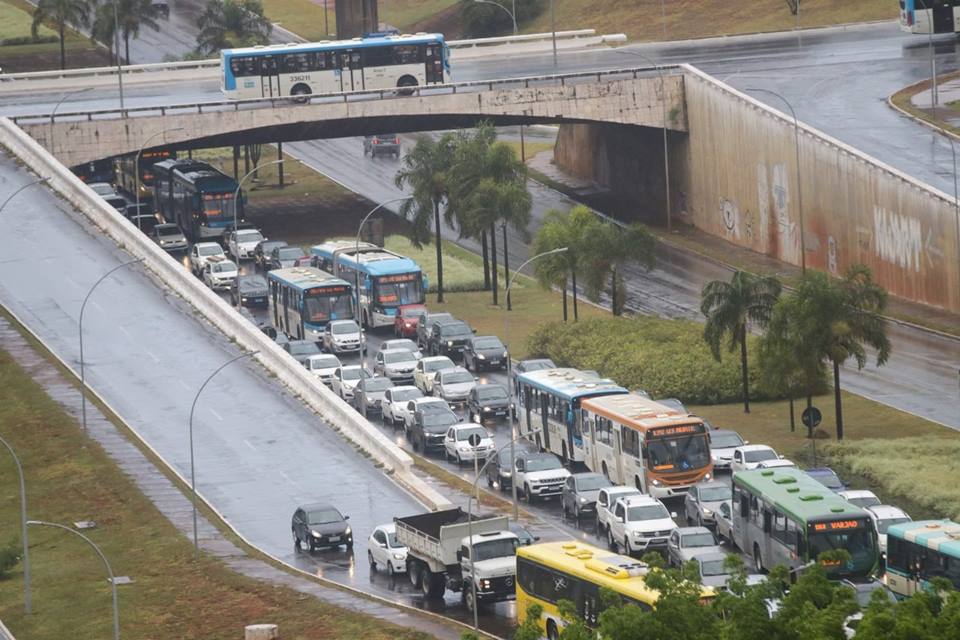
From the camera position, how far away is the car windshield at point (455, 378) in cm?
8225

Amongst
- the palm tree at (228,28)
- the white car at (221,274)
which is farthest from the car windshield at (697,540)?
the palm tree at (228,28)

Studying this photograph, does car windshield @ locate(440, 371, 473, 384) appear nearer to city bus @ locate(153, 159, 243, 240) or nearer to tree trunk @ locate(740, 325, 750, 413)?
tree trunk @ locate(740, 325, 750, 413)

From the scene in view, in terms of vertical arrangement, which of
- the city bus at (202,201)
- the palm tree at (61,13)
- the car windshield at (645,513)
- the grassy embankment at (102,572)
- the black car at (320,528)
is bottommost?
the grassy embankment at (102,572)

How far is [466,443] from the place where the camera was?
2921 inches

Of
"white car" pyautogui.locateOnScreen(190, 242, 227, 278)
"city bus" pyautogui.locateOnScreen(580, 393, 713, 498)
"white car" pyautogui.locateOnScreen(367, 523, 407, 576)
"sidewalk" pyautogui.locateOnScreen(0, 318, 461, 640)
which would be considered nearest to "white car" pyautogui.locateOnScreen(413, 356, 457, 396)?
"sidewalk" pyautogui.locateOnScreen(0, 318, 461, 640)

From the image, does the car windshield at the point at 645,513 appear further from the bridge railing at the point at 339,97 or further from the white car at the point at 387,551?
the bridge railing at the point at 339,97

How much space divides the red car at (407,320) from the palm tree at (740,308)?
63.9 feet

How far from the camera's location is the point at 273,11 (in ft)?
601

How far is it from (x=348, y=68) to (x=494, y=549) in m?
63.0

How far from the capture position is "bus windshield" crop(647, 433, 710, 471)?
66688mm

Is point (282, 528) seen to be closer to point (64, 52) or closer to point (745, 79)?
point (745, 79)

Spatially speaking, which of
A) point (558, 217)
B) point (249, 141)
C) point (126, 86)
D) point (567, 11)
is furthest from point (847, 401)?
point (567, 11)

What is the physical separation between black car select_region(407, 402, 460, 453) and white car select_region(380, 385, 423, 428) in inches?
90.4

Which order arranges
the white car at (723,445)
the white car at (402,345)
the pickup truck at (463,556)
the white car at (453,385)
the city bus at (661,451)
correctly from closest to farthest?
the pickup truck at (463,556)
the city bus at (661,451)
the white car at (723,445)
the white car at (453,385)
the white car at (402,345)
